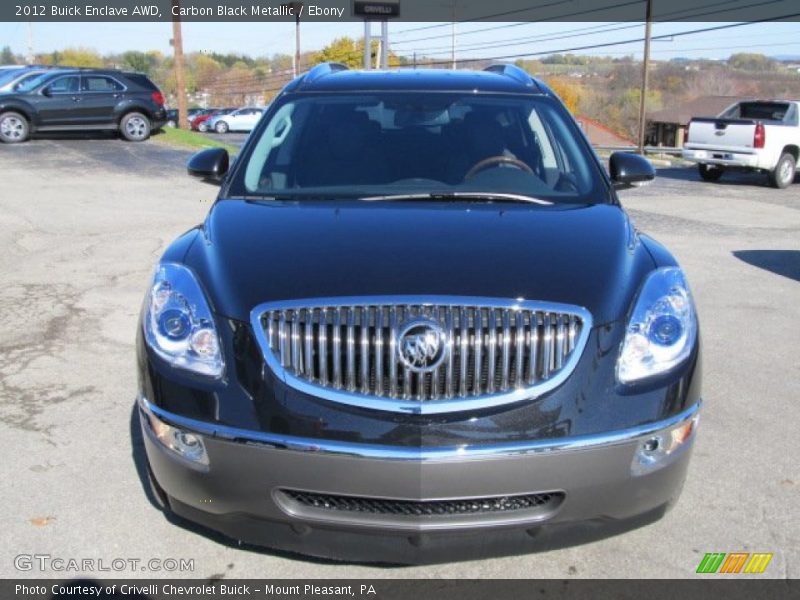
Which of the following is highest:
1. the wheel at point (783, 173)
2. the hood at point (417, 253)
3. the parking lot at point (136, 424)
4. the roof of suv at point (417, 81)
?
the roof of suv at point (417, 81)

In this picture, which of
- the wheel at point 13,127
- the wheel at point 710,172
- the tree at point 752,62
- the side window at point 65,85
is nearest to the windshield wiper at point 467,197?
the wheel at point 710,172

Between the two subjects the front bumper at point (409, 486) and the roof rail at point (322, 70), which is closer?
the front bumper at point (409, 486)

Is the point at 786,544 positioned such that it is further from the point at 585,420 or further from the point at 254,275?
the point at 254,275

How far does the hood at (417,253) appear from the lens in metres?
2.84

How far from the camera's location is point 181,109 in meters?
28.5

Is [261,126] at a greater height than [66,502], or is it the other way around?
[261,126]

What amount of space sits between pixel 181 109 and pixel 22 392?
82.8 feet

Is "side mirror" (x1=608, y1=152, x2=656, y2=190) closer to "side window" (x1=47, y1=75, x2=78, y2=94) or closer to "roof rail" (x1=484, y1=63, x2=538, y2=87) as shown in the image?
"roof rail" (x1=484, y1=63, x2=538, y2=87)

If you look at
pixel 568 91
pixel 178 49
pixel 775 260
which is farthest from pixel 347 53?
pixel 775 260

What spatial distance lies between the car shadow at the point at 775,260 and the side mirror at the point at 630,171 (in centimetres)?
423

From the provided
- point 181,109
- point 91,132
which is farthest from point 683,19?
point 91,132

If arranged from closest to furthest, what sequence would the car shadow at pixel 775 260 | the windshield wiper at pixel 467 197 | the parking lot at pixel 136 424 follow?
the parking lot at pixel 136 424, the windshield wiper at pixel 467 197, the car shadow at pixel 775 260
